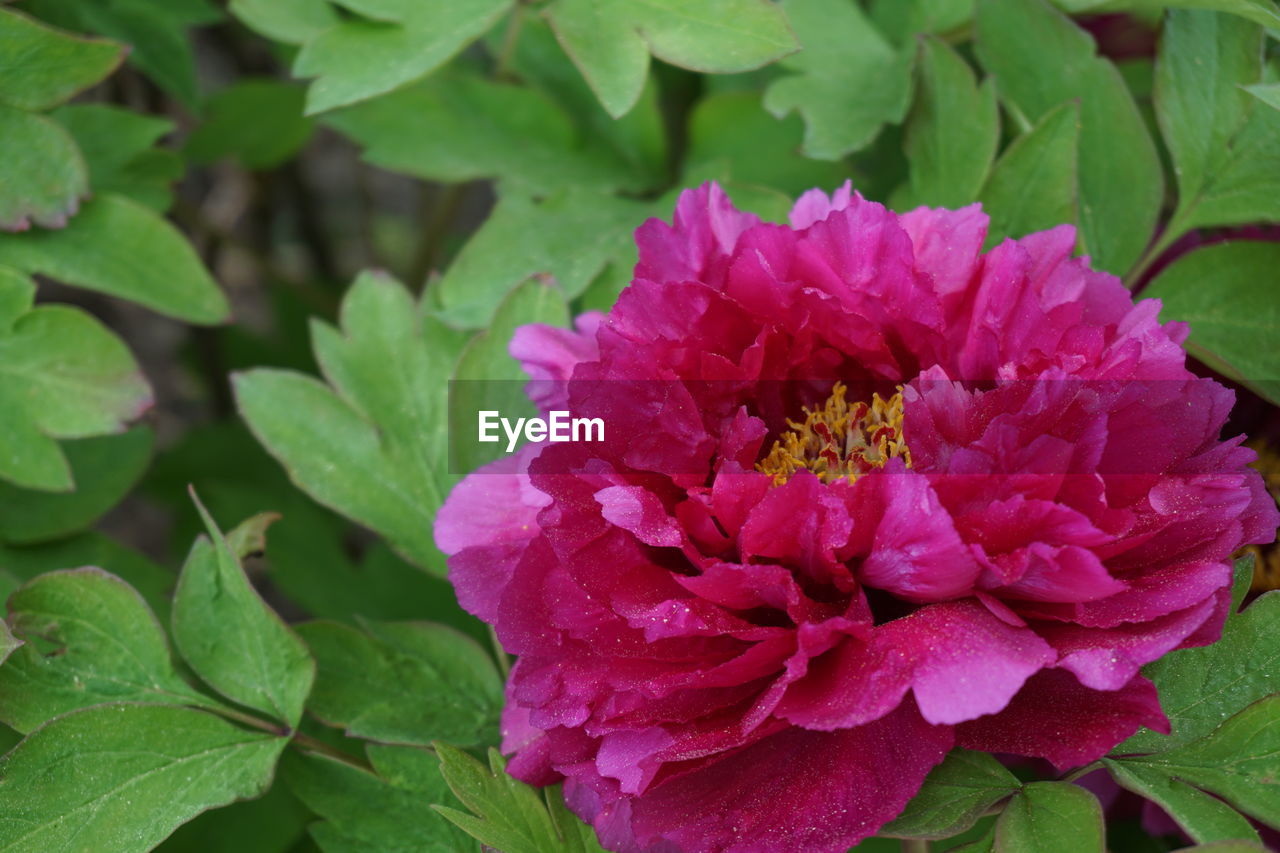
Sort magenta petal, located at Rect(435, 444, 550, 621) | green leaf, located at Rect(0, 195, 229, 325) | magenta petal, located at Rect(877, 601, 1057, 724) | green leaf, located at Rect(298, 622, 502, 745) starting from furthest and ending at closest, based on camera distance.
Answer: green leaf, located at Rect(0, 195, 229, 325), green leaf, located at Rect(298, 622, 502, 745), magenta petal, located at Rect(435, 444, 550, 621), magenta petal, located at Rect(877, 601, 1057, 724)

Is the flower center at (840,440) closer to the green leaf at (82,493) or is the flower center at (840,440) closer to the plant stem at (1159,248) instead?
the plant stem at (1159,248)

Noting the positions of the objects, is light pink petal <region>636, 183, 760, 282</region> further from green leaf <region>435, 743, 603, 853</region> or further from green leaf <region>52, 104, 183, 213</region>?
green leaf <region>52, 104, 183, 213</region>

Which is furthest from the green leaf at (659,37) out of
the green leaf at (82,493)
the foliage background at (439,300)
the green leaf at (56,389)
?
the green leaf at (82,493)

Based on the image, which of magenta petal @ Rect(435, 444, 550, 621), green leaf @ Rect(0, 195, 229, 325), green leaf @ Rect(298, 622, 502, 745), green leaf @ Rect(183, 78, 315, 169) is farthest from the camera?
green leaf @ Rect(183, 78, 315, 169)

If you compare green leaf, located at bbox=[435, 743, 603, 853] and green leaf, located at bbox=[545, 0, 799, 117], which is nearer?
green leaf, located at bbox=[435, 743, 603, 853]

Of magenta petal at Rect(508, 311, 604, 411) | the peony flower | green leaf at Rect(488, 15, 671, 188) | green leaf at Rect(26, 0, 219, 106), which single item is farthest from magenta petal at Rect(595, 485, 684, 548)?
green leaf at Rect(26, 0, 219, 106)

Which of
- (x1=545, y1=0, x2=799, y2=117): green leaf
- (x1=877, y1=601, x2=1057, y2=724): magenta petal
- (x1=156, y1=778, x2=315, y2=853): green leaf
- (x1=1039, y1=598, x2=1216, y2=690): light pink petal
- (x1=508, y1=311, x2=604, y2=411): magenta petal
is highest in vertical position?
(x1=545, y1=0, x2=799, y2=117): green leaf

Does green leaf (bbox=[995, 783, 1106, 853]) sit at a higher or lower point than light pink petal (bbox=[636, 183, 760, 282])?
lower

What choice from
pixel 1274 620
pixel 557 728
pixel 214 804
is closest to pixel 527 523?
pixel 557 728

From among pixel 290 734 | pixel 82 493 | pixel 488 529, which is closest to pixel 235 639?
pixel 290 734
